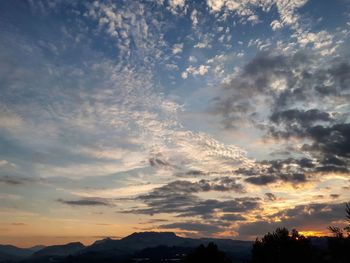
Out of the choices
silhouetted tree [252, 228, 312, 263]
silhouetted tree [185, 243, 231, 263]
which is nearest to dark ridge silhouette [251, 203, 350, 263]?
silhouetted tree [252, 228, 312, 263]

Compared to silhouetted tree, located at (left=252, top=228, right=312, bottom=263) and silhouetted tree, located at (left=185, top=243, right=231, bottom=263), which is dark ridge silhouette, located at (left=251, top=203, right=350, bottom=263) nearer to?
silhouetted tree, located at (left=252, top=228, right=312, bottom=263)

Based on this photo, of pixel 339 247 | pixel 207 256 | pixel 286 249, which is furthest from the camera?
pixel 207 256

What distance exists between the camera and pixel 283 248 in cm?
7381

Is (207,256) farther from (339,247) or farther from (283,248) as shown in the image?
(339,247)

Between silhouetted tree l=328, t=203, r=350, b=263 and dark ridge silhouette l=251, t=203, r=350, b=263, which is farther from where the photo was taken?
dark ridge silhouette l=251, t=203, r=350, b=263

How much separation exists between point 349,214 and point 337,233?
337 inches

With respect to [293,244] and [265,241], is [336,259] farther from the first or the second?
[265,241]

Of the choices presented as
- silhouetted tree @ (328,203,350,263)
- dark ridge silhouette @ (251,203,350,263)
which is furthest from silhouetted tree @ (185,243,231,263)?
silhouetted tree @ (328,203,350,263)

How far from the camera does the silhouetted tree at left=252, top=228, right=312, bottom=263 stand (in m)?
68.8

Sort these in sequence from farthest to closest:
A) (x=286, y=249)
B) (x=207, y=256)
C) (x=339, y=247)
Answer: (x=207, y=256) < (x=286, y=249) < (x=339, y=247)

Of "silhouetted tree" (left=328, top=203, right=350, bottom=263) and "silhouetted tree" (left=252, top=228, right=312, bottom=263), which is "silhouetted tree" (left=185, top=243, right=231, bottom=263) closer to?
"silhouetted tree" (left=252, top=228, right=312, bottom=263)

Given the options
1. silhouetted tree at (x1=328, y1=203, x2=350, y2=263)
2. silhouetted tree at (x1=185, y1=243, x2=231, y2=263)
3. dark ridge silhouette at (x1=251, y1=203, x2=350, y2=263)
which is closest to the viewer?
silhouetted tree at (x1=328, y1=203, x2=350, y2=263)

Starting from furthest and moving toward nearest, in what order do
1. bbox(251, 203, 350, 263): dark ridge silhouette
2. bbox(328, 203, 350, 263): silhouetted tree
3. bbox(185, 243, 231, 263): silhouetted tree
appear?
bbox(185, 243, 231, 263): silhouetted tree < bbox(251, 203, 350, 263): dark ridge silhouette < bbox(328, 203, 350, 263): silhouetted tree

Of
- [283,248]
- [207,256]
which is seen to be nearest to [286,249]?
[283,248]
